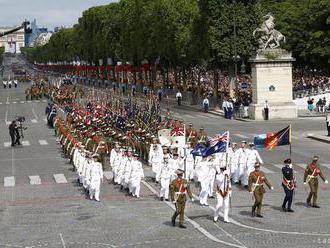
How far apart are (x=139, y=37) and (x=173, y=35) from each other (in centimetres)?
1601

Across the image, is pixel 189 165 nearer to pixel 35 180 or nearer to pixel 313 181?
pixel 35 180

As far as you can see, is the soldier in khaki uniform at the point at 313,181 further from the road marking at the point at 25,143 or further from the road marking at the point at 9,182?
the road marking at the point at 25,143

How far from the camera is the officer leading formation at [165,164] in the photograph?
23000 mm

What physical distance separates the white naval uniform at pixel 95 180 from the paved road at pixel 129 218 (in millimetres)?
361

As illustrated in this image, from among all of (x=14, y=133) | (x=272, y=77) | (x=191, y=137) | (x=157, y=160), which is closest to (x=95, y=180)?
(x=157, y=160)

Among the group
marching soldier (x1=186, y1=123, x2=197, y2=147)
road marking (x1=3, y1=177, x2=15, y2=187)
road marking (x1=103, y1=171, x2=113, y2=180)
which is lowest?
road marking (x1=3, y1=177, x2=15, y2=187)

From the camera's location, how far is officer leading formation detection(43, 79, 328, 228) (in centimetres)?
2300

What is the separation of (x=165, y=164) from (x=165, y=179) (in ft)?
2.49

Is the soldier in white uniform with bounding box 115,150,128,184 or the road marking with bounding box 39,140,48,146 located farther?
the road marking with bounding box 39,140,48,146

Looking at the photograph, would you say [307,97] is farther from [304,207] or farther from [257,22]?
[304,207]

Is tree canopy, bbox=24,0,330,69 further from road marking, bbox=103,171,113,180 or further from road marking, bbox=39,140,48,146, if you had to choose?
road marking, bbox=103,171,113,180

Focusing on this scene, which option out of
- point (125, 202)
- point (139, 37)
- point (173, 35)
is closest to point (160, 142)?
point (125, 202)

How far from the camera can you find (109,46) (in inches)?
4943

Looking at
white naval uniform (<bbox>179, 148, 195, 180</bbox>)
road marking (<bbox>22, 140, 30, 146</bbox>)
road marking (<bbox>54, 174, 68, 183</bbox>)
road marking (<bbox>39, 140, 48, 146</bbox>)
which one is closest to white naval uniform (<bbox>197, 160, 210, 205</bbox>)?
white naval uniform (<bbox>179, 148, 195, 180</bbox>)
